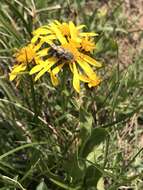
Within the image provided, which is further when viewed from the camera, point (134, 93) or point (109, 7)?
point (109, 7)

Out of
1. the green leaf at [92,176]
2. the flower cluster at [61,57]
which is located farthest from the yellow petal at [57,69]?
the green leaf at [92,176]

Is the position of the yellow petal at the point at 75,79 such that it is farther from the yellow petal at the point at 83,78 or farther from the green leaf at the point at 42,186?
the green leaf at the point at 42,186

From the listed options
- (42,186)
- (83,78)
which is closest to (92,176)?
(42,186)

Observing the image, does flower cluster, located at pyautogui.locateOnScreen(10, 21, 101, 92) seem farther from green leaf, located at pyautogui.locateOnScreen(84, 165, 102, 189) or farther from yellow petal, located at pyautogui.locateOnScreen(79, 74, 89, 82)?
green leaf, located at pyautogui.locateOnScreen(84, 165, 102, 189)

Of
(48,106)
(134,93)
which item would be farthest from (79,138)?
(134,93)

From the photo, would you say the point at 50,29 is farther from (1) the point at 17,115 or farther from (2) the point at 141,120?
(2) the point at 141,120

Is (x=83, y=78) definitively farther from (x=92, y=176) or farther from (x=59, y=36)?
(x=92, y=176)
